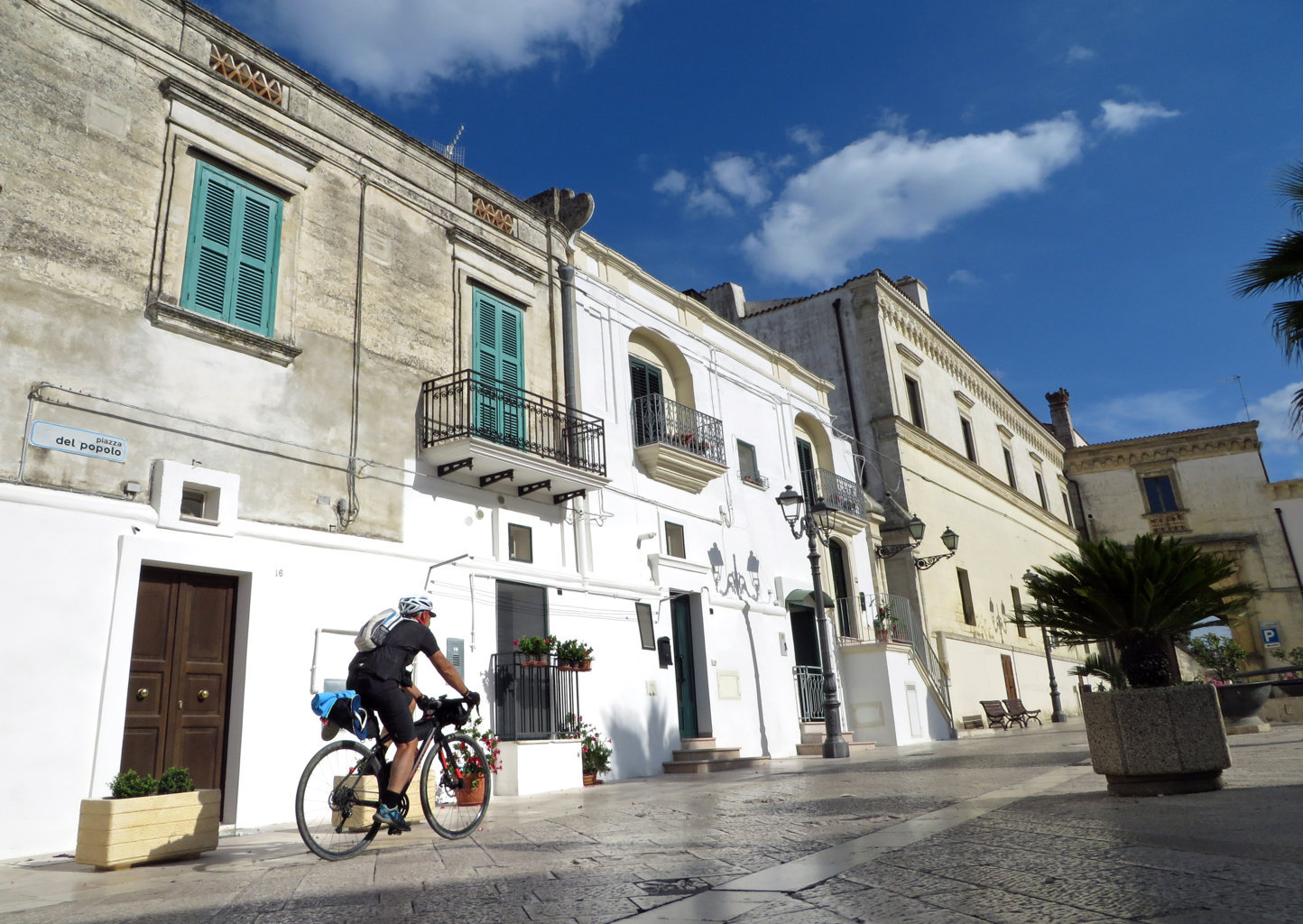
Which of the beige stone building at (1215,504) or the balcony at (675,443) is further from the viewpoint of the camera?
the beige stone building at (1215,504)

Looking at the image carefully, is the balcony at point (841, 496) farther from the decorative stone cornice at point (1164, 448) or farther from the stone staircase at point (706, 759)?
the decorative stone cornice at point (1164, 448)

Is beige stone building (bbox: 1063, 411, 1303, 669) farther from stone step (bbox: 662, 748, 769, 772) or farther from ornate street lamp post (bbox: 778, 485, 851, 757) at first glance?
stone step (bbox: 662, 748, 769, 772)

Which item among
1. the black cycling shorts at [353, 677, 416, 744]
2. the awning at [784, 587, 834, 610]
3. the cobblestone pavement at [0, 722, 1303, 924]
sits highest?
the awning at [784, 587, 834, 610]

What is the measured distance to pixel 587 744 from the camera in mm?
13070

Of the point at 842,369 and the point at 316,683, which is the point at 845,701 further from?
the point at 316,683

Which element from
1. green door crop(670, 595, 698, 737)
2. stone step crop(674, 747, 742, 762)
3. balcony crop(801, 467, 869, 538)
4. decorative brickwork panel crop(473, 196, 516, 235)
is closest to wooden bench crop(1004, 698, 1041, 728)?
balcony crop(801, 467, 869, 538)

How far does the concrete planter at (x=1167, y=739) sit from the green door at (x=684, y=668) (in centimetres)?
1007

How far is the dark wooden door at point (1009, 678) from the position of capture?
90.4ft

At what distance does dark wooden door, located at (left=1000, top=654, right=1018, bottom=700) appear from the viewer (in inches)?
1085

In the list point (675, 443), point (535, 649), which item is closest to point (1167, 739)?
point (535, 649)

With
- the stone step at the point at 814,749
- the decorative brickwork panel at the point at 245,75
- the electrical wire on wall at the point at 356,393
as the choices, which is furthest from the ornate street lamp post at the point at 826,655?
the decorative brickwork panel at the point at 245,75

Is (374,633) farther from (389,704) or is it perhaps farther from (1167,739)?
(1167,739)

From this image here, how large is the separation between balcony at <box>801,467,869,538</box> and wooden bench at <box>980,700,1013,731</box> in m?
6.23

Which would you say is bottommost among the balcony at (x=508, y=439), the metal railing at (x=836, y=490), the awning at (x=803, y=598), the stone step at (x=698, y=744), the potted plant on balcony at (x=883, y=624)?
the stone step at (x=698, y=744)
